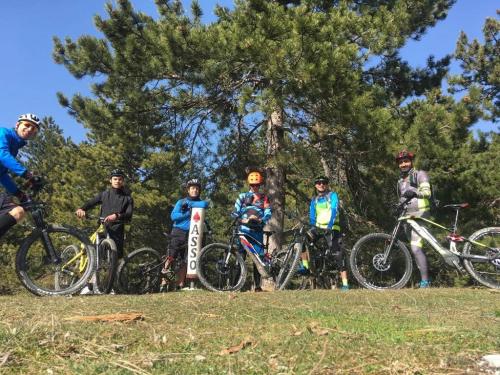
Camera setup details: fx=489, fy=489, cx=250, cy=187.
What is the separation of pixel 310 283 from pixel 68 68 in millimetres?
6579

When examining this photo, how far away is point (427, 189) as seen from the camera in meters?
6.70

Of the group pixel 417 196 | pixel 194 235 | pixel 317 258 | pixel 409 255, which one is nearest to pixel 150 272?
pixel 194 235

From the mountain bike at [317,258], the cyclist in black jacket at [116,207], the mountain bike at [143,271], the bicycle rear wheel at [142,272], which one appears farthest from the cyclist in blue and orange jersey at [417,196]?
the cyclist in black jacket at [116,207]

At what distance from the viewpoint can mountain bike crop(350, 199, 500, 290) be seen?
21.1ft

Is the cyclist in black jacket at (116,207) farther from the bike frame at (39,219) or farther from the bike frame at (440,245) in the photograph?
the bike frame at (440,245)

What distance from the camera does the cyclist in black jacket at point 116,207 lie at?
6.59 meters

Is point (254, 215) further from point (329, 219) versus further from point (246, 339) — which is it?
point (246, 339)

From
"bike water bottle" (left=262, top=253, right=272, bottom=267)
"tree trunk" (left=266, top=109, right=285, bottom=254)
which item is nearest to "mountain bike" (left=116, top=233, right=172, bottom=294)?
"bike water bottle" (left=262, top=253, right=272, bottom=267)

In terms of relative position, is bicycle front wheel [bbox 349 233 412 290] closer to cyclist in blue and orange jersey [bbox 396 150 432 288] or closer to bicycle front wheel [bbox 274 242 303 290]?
cyclist in blue and orange jersey [bbox 396 150 432 288]

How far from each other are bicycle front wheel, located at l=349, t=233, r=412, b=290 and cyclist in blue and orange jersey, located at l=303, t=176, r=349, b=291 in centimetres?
29

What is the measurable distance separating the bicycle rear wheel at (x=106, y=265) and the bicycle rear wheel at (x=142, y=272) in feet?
2.45

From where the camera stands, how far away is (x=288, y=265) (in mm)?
6863

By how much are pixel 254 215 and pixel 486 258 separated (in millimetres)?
3085

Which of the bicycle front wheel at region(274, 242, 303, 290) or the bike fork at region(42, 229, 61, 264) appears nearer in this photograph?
the bike fork at region(42, 229, 61, 264)
